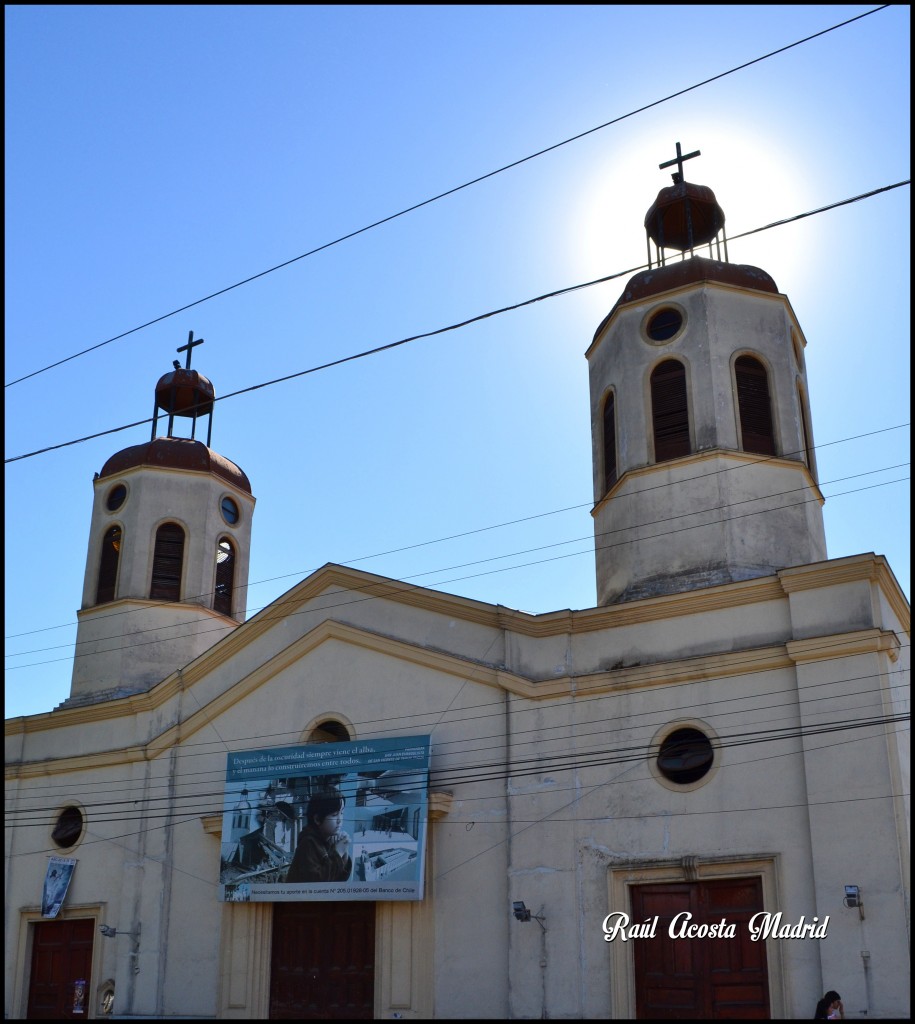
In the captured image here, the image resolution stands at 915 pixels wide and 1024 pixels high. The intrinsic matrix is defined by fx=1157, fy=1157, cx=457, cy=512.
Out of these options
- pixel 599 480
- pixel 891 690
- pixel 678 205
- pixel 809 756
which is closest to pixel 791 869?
pixel 809 756

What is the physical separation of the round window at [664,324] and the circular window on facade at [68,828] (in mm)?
12714

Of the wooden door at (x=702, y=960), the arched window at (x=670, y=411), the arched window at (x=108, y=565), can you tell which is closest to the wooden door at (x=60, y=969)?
the arched window at (x=108, y=565)

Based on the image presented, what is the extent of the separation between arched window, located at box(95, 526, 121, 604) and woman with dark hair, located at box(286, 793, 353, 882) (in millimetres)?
7384

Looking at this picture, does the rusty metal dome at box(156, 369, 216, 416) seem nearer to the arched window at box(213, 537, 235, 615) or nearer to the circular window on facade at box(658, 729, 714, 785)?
the arched window at box(213, 537, 235, 615)

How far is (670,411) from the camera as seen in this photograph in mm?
17516

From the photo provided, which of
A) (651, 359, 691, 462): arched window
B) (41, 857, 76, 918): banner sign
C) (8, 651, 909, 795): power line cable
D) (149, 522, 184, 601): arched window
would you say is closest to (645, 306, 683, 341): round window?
(651, 359, 691, 462): arched window

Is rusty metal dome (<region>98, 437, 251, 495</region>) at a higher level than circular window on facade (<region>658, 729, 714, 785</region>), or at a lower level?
higher

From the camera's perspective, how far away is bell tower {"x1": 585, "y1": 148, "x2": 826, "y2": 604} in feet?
54.1

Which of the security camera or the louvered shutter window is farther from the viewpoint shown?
the louvered shutter window

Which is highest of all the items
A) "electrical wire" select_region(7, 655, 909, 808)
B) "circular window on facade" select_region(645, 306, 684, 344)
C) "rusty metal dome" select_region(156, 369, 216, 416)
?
"rusty metal dome" select_region(156, 369, 216, 416)

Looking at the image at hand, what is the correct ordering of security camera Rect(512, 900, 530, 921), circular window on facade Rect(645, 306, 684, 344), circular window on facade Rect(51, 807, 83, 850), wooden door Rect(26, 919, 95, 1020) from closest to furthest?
security camera Rect(512, 900, 530, 921), circular window on facade Rect(645, 306, 684, 344), wooden door Rect(26, 919, 95, 1020), circular window on facade Rect(51, 807, 83, 850)

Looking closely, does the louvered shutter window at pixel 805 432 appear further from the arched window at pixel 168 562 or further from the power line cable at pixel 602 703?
the arched window at pixel 168 562

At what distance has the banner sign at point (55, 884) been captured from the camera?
64.1 feet

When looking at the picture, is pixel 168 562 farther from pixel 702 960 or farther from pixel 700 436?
pixel 702 960
